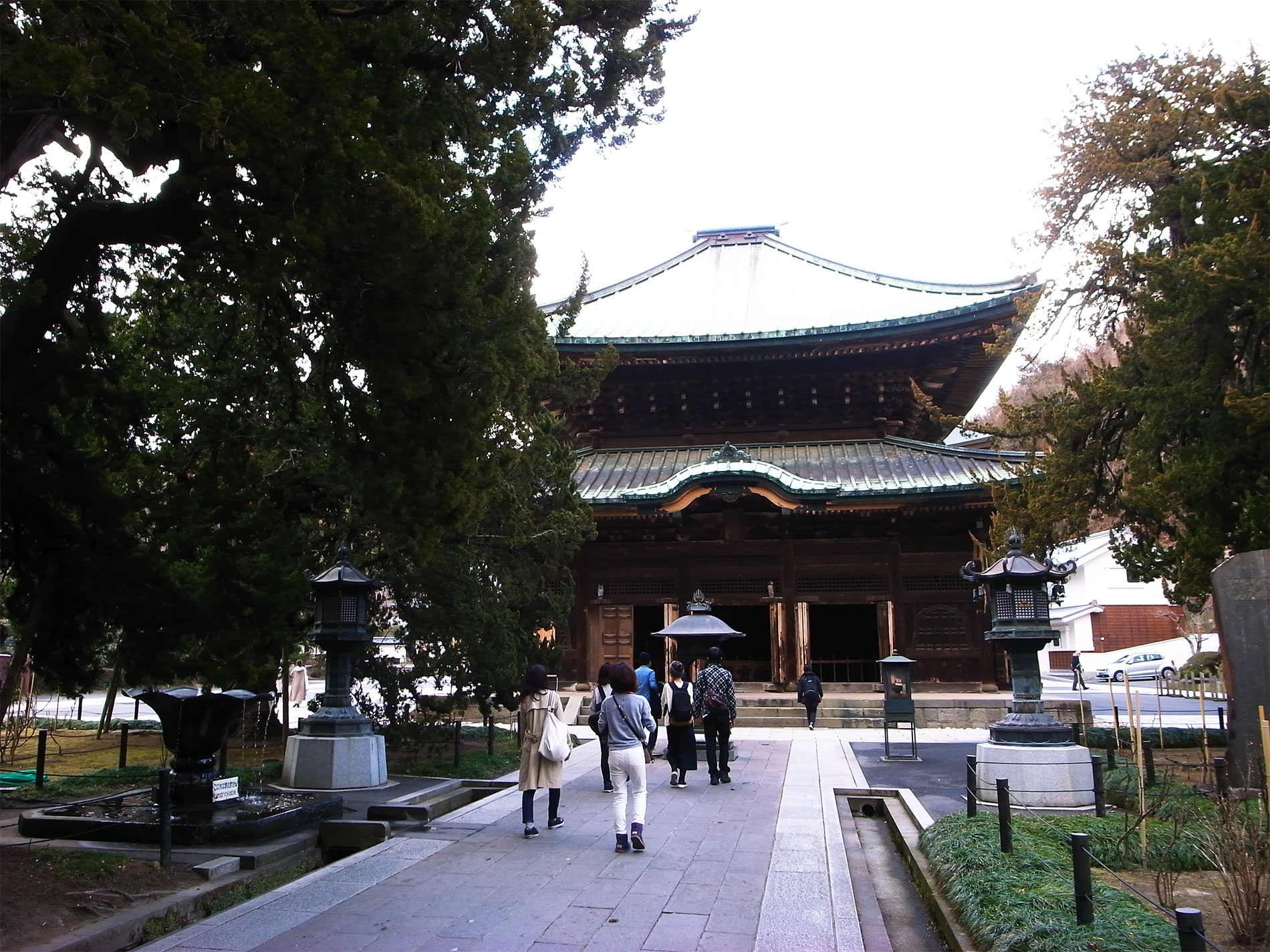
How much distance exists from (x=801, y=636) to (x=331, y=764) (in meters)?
11.6

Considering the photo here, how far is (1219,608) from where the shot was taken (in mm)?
9484

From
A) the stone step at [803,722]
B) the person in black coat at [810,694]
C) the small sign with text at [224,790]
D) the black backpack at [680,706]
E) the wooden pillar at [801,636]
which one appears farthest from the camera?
the wooden pillar at [801,636]

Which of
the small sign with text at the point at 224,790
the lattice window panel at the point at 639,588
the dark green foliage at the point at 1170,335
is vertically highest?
the dark green foliage at the point at 1170,335

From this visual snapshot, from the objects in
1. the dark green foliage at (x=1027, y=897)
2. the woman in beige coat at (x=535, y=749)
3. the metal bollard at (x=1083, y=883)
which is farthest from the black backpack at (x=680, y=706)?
the metal bollard at (x=1083, y=883)

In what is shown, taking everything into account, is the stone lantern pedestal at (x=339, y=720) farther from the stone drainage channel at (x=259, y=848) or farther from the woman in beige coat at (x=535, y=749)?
the woman in beige coat at (x=535, y=749)

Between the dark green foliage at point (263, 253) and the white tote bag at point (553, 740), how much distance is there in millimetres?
2094

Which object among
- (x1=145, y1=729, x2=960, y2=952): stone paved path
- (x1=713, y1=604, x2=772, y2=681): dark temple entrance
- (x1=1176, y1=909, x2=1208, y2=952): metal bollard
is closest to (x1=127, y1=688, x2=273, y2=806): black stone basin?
(x1=145, y1=729, x2=960, y2=952): stone paved path

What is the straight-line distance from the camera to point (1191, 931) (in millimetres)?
3371

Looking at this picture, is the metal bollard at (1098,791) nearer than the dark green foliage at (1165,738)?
Yes

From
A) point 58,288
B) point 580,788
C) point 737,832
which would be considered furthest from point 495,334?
point 580,788

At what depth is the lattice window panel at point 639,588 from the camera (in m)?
21.3

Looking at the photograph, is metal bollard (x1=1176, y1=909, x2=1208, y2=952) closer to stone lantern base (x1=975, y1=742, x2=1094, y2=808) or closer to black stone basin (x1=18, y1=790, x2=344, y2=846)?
stone lantern base (x1=975, y1=742, x2=1094, y2=808)

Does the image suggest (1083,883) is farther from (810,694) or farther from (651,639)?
(651,639)

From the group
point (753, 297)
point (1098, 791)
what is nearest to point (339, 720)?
point (1098, 791)
